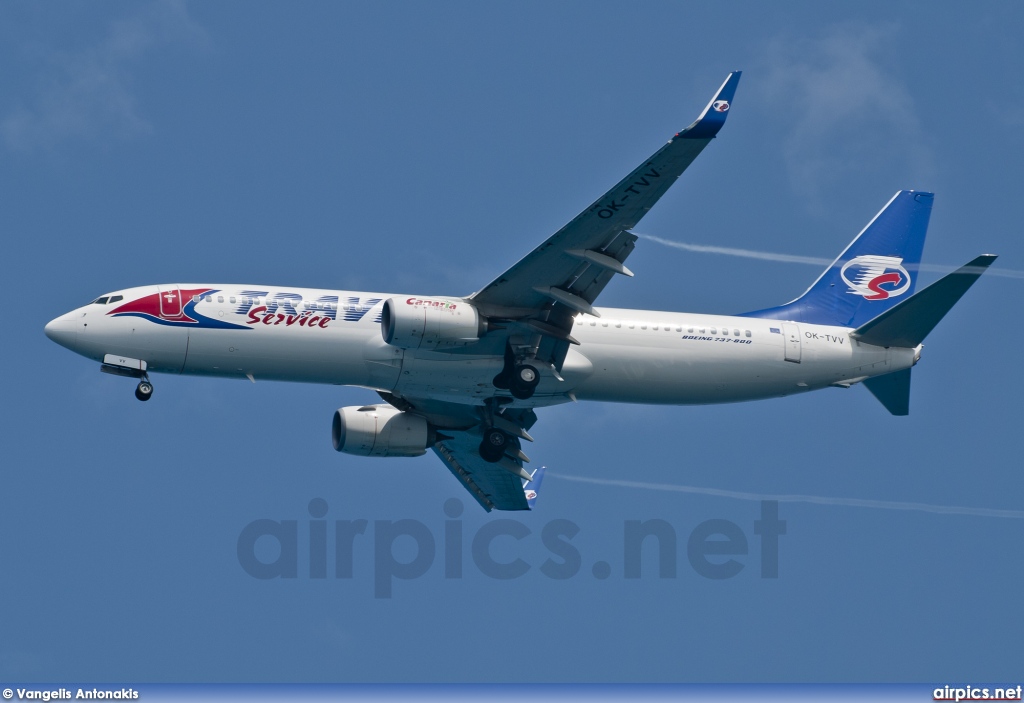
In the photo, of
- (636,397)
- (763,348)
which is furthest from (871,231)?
(636,397)

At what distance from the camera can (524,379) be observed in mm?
55406

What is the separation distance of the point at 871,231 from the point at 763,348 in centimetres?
995

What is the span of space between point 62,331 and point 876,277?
3122cm

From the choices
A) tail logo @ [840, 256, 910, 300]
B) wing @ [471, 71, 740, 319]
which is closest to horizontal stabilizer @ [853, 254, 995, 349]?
tail logo @ [840, 256, 910, 300]

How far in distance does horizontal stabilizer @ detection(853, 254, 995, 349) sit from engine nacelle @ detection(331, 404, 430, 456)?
674 inches

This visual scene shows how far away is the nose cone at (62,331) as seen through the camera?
55719mm

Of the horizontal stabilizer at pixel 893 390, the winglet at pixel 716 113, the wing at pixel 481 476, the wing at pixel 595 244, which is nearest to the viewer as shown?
the winglet at pixel 716 113

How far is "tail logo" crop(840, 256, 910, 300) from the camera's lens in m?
62.7

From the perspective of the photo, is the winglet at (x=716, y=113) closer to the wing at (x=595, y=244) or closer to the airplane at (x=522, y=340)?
the wing at (x=595, y=244)

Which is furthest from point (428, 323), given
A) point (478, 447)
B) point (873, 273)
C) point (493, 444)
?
point (873, 273)

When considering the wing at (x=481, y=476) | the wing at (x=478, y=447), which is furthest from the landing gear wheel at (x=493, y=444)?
the wing at (x=481, y=476)

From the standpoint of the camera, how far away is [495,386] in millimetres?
56469

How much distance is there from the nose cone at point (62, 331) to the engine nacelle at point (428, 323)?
11154 millimetres

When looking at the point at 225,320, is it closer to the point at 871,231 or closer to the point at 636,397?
the point at 636,397
